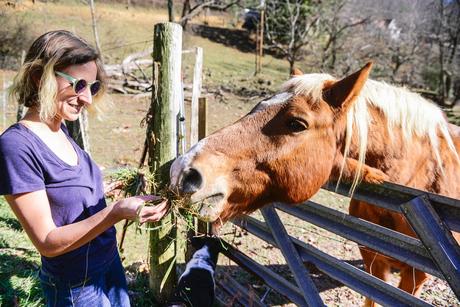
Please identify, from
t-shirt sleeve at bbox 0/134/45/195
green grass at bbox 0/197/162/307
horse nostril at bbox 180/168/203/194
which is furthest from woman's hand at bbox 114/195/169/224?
green grass at bbox 0/197/162/307

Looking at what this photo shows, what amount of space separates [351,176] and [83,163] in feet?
5.61

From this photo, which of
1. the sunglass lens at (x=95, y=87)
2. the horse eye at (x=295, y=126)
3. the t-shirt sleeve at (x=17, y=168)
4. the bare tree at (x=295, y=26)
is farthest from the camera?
the bare tree at (x=295, y=26)

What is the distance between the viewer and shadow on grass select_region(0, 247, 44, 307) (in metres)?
3.34

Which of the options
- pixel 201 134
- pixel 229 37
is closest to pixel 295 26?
pixel 229 37

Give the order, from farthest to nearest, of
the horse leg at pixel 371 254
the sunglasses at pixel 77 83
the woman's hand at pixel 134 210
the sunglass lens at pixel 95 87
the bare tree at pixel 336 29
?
the bare tree at pixel 336 29 < the horse leg at pixel 371 254 < the sunglass lens at pixel 95 87 < the sunglasses at pixel 77 83 < the woman's hand at pixel 134 210

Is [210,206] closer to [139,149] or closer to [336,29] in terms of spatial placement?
[139,149]

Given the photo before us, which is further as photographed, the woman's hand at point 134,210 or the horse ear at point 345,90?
the horse ear at point 345,90

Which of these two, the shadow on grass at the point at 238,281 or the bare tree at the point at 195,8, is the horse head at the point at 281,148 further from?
the bare tree at the point at 195,8

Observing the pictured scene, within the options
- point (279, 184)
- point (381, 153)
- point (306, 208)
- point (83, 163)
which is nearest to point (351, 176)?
point (381, 153)

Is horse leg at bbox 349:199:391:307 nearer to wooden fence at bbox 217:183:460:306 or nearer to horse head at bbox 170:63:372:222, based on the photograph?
wooden fence at bbox 217:183:460:306

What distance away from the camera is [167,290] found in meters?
3.46

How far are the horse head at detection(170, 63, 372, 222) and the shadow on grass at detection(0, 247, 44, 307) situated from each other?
2284mm

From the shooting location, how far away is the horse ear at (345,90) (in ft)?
7.19

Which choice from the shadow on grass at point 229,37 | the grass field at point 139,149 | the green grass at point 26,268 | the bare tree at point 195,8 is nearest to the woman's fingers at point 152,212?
the green grass at point 26,268
